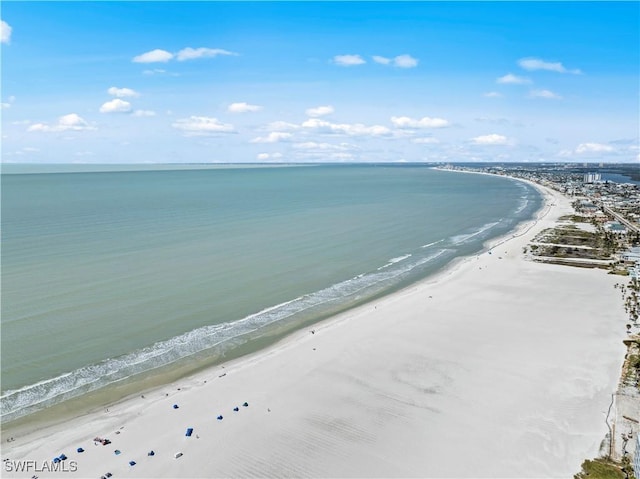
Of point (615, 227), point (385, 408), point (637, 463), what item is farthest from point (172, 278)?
point (615, 227)

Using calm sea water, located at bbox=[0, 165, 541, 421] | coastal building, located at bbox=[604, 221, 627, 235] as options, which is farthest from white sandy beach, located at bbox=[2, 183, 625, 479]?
coastal building, located at bbox=[604, 221, 627, 235]

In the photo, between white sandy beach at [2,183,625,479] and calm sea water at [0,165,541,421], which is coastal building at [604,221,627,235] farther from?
white sandy beach at [2,183,625,479]

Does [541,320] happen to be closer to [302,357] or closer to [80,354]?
[302,357]

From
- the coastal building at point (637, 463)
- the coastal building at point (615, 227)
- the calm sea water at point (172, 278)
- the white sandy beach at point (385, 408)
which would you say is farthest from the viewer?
the coastal building at point (615, 227)

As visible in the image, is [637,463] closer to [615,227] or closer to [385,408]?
[385,408]

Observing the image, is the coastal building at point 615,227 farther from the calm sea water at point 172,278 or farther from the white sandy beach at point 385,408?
the white sandy beach at point 385,408

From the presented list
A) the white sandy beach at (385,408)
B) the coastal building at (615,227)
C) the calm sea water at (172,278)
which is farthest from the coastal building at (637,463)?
the coastal building at (615,227)
